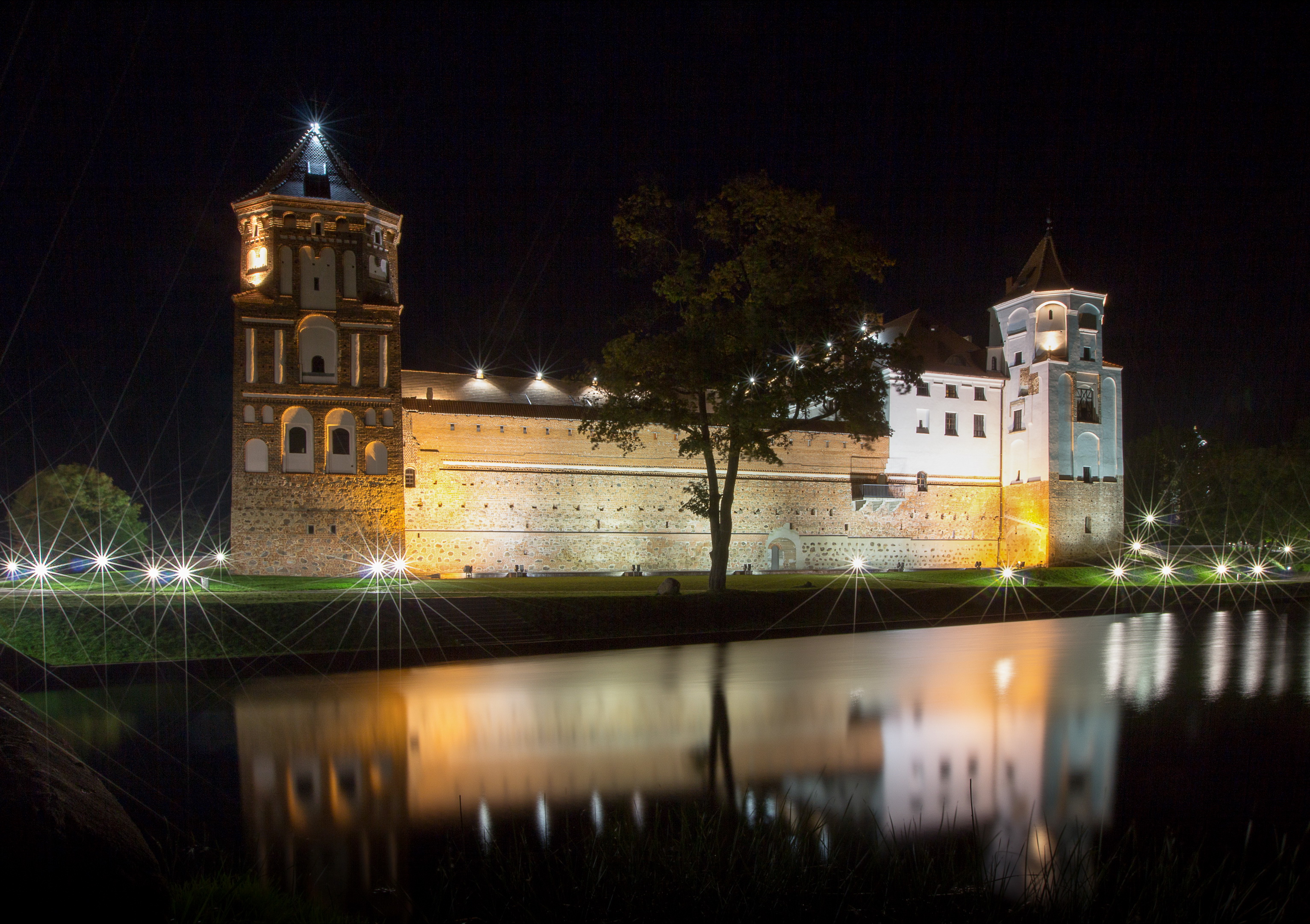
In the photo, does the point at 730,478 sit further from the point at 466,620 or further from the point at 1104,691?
the point at 1104,691

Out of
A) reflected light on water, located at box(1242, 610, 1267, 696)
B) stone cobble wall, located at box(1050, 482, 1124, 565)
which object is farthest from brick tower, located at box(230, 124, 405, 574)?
stone cobble wall, located at box(1050, 482, 1124, 565)

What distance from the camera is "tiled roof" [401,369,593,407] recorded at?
111 ft

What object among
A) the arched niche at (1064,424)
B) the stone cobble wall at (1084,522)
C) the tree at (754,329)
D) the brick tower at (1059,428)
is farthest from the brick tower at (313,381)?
the arched niche at (1064,424)

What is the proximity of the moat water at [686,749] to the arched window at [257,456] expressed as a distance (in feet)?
44.0

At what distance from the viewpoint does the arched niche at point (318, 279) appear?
92.3ft

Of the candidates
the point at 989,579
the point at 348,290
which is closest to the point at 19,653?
the point at 348,290

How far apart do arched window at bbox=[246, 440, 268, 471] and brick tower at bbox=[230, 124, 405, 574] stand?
36 millimetres

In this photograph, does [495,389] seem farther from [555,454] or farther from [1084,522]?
[1084,522]

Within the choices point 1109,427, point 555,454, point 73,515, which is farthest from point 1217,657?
point 73,515

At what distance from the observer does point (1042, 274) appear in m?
41.5

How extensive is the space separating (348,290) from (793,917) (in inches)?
1045

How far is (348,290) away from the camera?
2839 centimetres

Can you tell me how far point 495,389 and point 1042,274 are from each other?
23.4 meters

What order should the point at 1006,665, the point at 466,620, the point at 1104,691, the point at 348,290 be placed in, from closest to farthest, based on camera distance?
the point at 1104,691, the point at 1006,665, the point at 466,620, the point at 348,290
